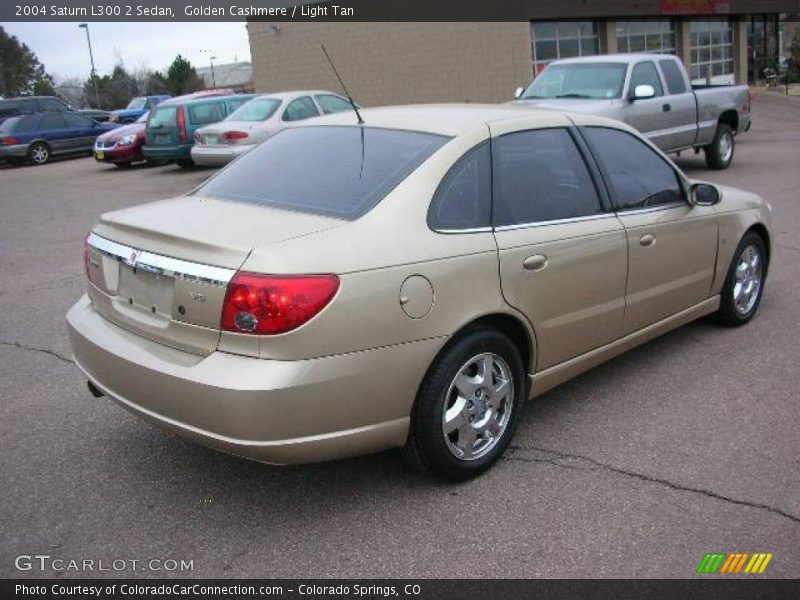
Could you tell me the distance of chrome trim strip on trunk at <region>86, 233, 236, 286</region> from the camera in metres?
3.06

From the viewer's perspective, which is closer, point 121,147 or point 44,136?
point 121,147

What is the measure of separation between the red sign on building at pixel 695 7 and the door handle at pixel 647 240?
30.0 metres

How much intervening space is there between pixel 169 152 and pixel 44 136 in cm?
759

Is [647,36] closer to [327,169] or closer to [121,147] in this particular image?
[121,147]

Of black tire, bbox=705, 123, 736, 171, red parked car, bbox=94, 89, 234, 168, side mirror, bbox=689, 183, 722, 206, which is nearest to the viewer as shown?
side mirror, bbox=689, 183, 722, 206

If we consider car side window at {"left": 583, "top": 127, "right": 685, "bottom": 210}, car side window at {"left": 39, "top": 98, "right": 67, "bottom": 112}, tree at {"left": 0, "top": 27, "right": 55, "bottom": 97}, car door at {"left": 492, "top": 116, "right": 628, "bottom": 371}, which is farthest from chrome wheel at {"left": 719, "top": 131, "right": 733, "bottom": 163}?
tree at {"left": 0, "top": 27, "right": 55, "bottom": 97}

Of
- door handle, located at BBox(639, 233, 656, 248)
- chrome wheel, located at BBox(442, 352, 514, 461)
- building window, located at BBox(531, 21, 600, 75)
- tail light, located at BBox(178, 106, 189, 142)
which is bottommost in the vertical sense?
chrome wheel, located at BBox(442, 352, 514, 461)

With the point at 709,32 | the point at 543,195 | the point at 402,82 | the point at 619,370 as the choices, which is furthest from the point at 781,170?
the point at 709,32

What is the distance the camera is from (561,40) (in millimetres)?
29109

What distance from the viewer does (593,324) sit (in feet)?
13.6

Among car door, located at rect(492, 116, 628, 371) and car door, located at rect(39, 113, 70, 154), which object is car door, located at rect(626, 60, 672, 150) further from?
car door, located at rect(39, 113, 70, 154)

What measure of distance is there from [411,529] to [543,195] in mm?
1761

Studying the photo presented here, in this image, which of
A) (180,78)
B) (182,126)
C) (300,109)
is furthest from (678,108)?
(180,78)

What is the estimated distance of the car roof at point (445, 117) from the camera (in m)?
3.89
